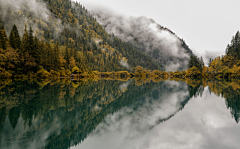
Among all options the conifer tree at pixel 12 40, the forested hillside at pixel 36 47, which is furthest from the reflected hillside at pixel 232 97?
the conifer tree at pixel 12 40

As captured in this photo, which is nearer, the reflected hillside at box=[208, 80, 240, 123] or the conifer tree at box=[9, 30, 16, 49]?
the reflected hillside at box=[208, 80, 240, 123]

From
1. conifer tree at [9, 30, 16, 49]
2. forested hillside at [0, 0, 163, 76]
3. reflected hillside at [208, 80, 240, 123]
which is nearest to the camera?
reflected hillside at [208, 80, 240, 123]

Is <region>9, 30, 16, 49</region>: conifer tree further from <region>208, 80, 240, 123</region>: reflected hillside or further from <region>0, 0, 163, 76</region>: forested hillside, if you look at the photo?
<region>208, 80, 240, 123</region>: reflected hillside

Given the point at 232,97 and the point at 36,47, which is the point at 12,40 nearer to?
the point at 36,47

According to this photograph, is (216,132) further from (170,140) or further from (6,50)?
(6,50)

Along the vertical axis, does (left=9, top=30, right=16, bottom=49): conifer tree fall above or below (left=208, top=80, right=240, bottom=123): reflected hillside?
above

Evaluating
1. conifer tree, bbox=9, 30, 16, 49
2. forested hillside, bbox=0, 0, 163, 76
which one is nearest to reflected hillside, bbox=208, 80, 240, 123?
forested hillside, bbox=0, 0, 163, 76

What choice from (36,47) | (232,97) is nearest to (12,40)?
(36,47)

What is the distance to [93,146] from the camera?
7141mm

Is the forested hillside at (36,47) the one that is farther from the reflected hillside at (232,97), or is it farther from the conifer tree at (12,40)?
the reflected hillside at (232,97)

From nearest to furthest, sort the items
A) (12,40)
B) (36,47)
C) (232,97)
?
(232,97) < (12,40) < (36,47)

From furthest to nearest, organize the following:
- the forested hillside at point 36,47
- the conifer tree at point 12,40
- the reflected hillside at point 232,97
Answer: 1. the conifer tree at point 12,40
2. the forested hillside at point 36,47
3. the reflected hillside at point 232,97

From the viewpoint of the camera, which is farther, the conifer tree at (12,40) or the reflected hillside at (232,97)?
the conifer tree at (12,40)

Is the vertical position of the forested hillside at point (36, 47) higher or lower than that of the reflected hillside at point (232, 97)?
higher
